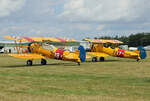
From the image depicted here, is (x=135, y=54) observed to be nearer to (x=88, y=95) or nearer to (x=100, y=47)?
(x=100, y=47)

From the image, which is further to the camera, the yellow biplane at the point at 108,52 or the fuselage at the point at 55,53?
Result: the yellow biplane at the point at 108,52

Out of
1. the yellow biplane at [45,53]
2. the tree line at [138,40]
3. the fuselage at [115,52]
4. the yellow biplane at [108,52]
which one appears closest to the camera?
the yellow biplane at [45,53]

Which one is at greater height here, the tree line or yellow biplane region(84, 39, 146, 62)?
the tree line

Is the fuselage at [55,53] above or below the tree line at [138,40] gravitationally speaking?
below

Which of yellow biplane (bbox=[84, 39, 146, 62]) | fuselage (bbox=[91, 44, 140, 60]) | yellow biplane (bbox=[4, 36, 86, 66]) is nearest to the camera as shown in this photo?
yellow biplane (bbox=[4, 36, 86, 66])

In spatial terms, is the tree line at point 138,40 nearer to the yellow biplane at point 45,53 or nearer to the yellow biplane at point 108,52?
the yellow biplane at point 108,52

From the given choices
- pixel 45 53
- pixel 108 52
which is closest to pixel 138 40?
pixel 108 52

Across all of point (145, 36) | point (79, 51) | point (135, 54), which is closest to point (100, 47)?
point (135, 54)

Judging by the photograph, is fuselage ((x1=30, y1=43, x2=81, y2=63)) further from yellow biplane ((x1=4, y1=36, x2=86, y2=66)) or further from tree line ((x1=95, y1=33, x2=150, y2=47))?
tree line ((x1=95, y1=33, x2=150, y2=47))

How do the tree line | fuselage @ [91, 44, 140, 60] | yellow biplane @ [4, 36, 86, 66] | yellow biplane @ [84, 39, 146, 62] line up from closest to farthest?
yellow biplane @ [4, 36, 86, 66] → fuselage @ [91, 44, 140, 60] → yellow biplane @ [84, 39, 146, 62] → the tree line

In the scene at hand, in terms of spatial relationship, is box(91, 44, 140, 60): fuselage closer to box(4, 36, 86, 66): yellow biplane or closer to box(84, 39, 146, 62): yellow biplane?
box(84, 39, 146, 62): yellow biplane

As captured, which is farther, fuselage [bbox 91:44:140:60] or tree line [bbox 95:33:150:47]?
tree line [bbox 95:33:150:47]

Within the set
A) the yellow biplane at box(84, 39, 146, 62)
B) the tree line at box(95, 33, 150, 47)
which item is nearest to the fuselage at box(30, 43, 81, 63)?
the yellow biplane at box(84, 39, 146, 62)

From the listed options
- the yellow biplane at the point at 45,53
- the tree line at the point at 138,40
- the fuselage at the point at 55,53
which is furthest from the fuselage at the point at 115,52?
the tree line at the point at 138,40
